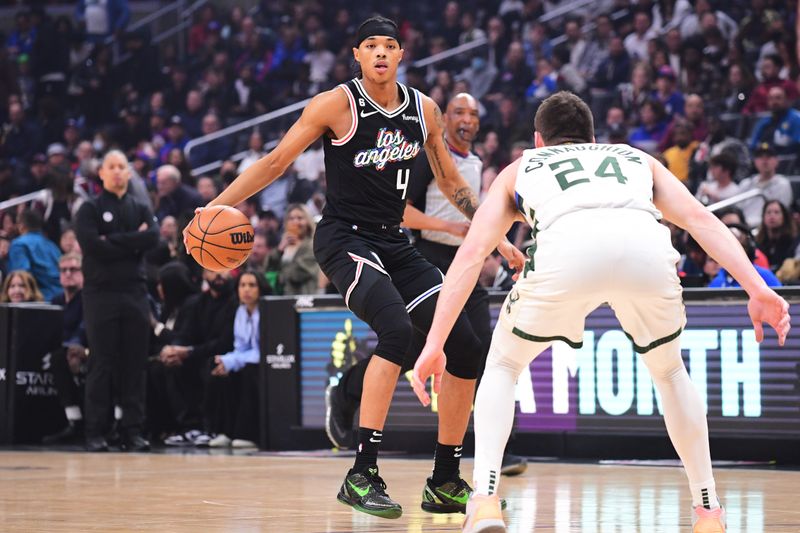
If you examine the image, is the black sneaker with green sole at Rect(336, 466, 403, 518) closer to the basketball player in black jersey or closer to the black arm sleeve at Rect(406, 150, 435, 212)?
the basketball player in black jersey

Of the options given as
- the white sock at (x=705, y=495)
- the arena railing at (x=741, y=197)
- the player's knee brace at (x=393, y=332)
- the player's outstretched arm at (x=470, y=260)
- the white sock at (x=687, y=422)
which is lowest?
the white sock at (x=705, y=495)

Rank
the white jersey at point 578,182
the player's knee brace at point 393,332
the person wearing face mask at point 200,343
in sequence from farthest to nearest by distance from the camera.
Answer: the person wearing face mask at point 200,343, the player's knee brace at point 393,332, the white jersey at point 578,182

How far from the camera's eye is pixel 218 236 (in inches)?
245

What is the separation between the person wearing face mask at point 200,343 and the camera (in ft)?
40.6

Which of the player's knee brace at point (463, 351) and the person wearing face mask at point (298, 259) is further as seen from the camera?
the person wearing face mask at point (298, 259)

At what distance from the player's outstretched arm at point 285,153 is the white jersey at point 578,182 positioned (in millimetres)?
1583

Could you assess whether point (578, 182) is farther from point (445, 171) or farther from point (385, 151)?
point (445, 171)

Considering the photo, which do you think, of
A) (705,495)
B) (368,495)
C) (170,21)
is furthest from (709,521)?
(170,21)

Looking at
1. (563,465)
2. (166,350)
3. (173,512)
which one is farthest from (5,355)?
(173,512)

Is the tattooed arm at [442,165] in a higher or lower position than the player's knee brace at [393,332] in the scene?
higher

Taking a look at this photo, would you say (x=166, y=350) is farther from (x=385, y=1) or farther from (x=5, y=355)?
(x=385, y=1)

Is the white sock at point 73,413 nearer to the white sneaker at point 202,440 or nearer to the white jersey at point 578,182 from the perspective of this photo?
the white sneaker at point 202,440

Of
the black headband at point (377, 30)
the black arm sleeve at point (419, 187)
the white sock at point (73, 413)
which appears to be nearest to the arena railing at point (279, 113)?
the white sock at point (73, 413)

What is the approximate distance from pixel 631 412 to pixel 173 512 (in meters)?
4.50
